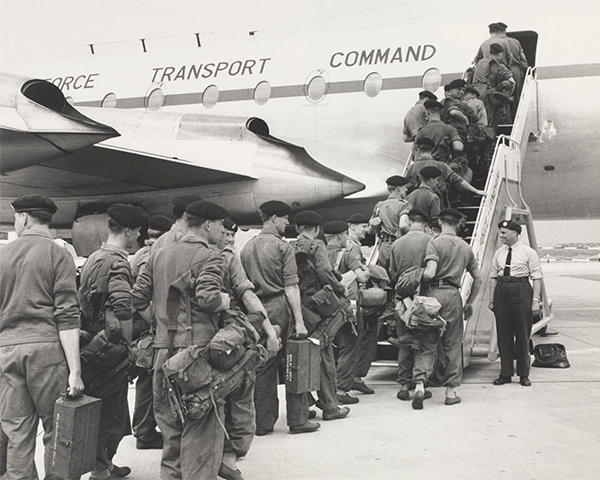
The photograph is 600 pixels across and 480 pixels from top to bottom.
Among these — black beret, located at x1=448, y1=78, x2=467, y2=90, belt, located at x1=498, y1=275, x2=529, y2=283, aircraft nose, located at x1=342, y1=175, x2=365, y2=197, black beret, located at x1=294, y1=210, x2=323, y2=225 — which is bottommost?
belt, located at x1=498, y1=275, x2=529, y2=283

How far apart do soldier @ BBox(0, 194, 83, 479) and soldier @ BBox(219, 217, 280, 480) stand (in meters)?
0.95

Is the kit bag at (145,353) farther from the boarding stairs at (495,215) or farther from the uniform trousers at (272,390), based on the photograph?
the boarding stairs at (495,215)

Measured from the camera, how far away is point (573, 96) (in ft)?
31.0

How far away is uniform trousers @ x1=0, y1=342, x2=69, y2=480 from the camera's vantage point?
3.36m

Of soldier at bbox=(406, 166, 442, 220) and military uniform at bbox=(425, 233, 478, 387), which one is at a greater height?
soldier at bbox=(406, 166, 442, 220)

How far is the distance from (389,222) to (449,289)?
4.63 feet

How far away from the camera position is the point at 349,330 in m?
5.86

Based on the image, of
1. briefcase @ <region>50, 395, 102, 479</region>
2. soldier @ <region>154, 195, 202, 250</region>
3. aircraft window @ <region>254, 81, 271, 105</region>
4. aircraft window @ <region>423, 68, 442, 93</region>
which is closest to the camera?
briefcase @ <region>50, 395, 102, 479</region>

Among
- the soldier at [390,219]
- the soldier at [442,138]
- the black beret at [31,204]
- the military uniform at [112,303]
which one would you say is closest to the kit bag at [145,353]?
the military uniform at [112,303]

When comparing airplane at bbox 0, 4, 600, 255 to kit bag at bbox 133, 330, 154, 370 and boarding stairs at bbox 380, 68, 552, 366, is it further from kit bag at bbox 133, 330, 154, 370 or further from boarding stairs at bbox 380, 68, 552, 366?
kit bag at bbox 133, 330, 154, 370

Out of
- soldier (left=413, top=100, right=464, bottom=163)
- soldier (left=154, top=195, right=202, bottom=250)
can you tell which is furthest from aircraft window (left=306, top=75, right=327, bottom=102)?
soldier (left=154, top=195, right=202, bottom=250)

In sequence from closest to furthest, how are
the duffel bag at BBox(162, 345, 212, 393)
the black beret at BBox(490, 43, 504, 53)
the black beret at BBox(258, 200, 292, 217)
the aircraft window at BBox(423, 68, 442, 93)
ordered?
the duffel bag at BBox(162, 345, 212, 393) < the black beret at BBox(258, 200, 292, 217) < the black beret at BBox(490, 43, 504, 53) < the aircraft window at BBox(423, 68, 442, 93)

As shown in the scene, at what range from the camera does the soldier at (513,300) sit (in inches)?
241

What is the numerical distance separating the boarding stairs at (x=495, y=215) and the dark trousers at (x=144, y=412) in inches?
126
